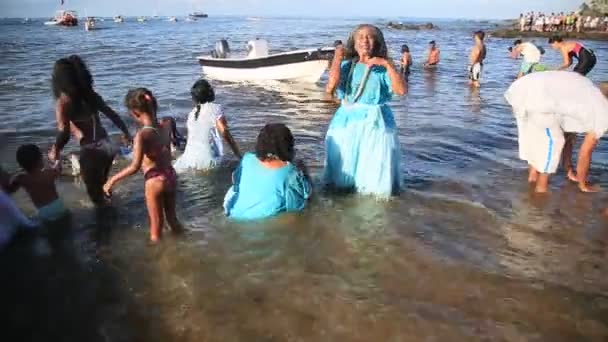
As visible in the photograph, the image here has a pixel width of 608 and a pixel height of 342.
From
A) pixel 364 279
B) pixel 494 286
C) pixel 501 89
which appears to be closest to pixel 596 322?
pixel 494 286

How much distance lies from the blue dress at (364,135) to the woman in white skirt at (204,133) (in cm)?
166

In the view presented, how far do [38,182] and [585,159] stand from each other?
5.79 meters

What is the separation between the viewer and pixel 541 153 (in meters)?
5.28

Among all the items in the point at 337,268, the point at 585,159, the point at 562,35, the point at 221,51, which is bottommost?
the point at 337,268

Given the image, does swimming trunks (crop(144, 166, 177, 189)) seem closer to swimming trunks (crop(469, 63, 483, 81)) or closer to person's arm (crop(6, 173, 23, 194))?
person's arm (crop(6, 173, 23, 194))

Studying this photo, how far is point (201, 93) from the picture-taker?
600 centimetres

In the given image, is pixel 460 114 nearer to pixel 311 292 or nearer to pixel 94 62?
pixel 311 292

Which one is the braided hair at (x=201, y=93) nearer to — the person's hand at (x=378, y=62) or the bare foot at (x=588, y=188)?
the person's hand at (x=378, y=62)

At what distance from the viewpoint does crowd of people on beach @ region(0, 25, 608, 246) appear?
14.2ft

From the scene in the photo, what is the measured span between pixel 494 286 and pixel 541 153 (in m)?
2.28

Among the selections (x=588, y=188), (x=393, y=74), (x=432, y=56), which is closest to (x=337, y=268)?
(x=393, y=74)

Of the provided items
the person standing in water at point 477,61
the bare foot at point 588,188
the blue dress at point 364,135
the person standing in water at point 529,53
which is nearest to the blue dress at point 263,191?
the blue dress at point 364,135

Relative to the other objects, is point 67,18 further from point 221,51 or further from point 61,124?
point 61,124

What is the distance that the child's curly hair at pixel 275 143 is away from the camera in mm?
4293
